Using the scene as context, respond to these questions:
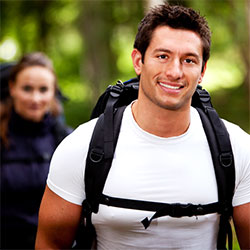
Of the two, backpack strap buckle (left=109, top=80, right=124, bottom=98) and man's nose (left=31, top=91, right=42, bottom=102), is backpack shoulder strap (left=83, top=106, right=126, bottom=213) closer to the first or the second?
backpack strap buckle (left=109, top=80, right=124, bottom=98)

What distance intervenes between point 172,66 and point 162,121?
0.37 metres

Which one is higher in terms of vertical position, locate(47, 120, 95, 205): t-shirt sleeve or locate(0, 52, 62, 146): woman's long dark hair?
locate(0, 52, 62, 146): woman's long dark hair

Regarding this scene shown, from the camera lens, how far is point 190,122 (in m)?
3.03

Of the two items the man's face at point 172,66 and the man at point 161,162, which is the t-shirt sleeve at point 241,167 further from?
the man's face at point 172,66

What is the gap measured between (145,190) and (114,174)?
21 centimetres

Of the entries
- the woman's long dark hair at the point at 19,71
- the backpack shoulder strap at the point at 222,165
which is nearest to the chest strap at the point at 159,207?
the backpack shoulder strap at the point at 222,165

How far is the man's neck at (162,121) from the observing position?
2.91 metres

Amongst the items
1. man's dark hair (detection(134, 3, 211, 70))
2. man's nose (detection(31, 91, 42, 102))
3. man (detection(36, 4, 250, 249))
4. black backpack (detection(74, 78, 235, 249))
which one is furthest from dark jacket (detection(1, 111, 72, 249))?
man's dark hair (detection(134, 3, 211, 70))

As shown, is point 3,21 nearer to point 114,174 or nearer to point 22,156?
point 22,156

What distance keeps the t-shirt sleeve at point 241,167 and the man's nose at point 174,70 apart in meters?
0.51

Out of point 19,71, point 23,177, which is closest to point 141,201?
point 23,177

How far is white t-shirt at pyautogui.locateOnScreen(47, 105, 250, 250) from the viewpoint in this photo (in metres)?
2.77

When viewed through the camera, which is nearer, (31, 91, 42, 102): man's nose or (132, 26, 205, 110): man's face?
(132, 26, 205, 110): man's face

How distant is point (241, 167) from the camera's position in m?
2.79
